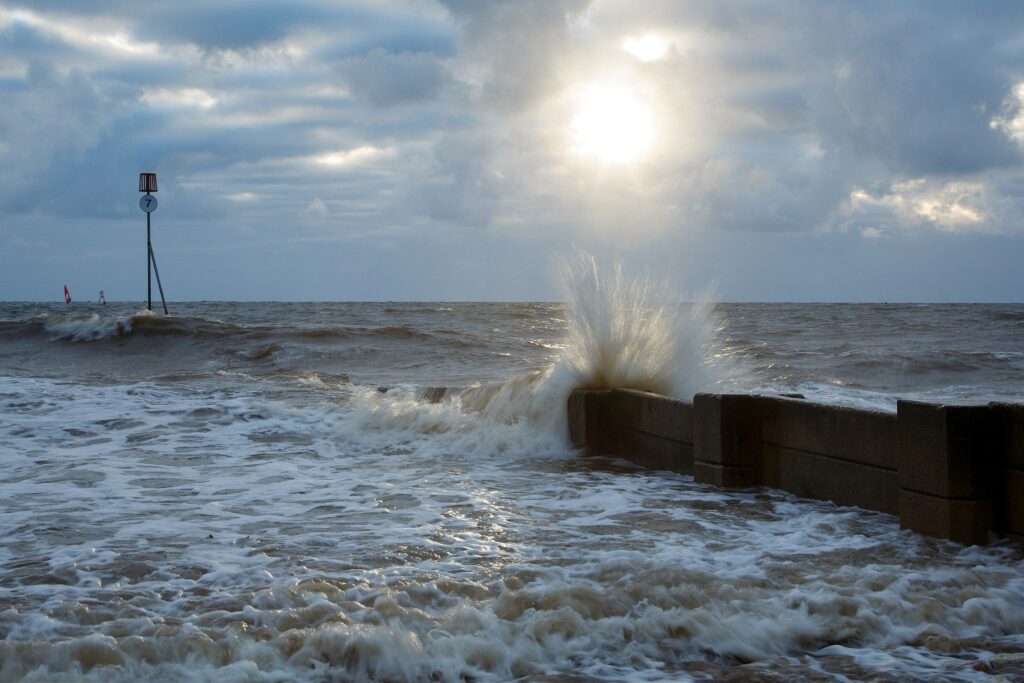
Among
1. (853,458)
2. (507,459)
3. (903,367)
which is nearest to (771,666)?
(853,458)

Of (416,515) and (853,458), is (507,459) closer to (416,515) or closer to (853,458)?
(416,515)

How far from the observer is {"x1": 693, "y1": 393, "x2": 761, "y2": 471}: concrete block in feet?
21.1

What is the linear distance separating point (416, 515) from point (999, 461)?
3.28 m

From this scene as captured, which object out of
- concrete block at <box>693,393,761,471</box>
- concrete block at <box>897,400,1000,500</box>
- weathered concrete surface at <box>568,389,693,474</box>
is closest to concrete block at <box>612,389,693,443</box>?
weathered concrete surface at <box>568,389,693,474</box>

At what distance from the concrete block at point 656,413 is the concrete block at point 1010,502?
2.52m

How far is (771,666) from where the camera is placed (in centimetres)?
351

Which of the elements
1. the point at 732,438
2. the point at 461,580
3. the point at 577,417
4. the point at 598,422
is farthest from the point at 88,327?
the point at 461,580

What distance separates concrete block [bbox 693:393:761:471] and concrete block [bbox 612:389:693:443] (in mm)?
441

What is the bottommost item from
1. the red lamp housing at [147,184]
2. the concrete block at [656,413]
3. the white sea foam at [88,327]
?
the concrete block at [656,413]

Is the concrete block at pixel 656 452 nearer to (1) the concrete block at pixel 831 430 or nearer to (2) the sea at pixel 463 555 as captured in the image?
(2) the sea at pixel 463 555

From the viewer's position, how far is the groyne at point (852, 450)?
188 inches

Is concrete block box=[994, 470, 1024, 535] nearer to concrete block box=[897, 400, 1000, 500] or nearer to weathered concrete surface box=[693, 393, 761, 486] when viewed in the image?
concrete block box=[897, 400, 1000, 500]

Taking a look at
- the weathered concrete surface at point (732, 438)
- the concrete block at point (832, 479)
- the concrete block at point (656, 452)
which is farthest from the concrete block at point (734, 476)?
the concrete block at point (656, 452)

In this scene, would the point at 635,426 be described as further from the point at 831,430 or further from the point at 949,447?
the point at 949,447
